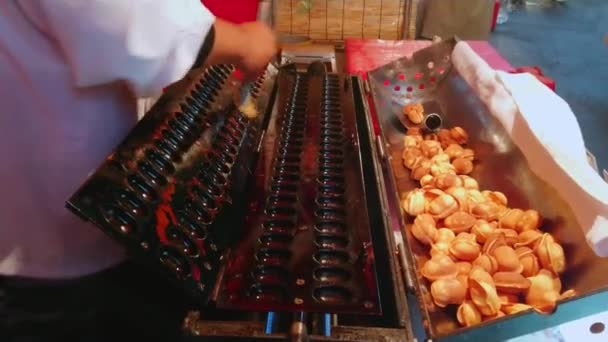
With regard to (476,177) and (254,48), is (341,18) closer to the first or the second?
(476,177)

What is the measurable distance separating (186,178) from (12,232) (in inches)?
9.7

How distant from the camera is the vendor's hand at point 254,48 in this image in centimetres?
69

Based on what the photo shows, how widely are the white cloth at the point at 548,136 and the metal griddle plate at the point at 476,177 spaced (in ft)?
0.12

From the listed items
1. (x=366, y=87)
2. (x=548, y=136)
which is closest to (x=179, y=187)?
(x=548, y=136)

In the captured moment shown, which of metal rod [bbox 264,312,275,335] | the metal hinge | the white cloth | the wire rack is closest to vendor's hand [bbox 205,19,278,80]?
metal rod [bbox 264,312,275,335]

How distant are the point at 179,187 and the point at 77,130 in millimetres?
152

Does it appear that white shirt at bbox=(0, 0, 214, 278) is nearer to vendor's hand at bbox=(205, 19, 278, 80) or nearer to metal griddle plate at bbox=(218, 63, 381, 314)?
vendor's hand at bbox=(205, 19, 278, 80)

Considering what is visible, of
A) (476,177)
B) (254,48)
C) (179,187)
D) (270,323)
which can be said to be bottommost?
(476,177)

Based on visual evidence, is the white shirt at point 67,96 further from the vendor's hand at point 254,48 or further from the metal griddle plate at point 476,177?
the metal griddle plate at point 476,177

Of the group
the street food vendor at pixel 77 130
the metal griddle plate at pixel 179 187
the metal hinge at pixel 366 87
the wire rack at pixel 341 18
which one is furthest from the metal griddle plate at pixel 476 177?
the wire rack at pixel 341 18

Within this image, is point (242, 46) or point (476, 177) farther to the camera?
point (476, 177)

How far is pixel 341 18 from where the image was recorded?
2.12 metres

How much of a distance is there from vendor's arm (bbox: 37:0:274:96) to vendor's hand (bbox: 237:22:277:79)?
5cm

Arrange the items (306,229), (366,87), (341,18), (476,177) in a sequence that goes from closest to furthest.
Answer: (306,229) → (476,177) → (366,87) → (341,18)
